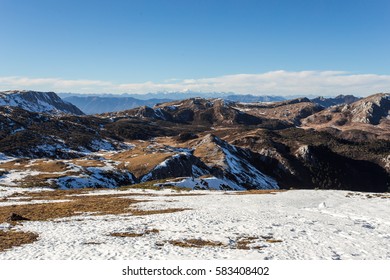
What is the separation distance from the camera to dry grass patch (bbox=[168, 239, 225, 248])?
24.3 metres

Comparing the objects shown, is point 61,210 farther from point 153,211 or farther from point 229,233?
point 229,233

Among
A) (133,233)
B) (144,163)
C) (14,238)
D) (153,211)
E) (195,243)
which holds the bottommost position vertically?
(144,163)

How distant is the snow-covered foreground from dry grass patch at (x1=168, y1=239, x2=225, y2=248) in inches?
13.6

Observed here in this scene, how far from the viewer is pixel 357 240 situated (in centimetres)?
2612

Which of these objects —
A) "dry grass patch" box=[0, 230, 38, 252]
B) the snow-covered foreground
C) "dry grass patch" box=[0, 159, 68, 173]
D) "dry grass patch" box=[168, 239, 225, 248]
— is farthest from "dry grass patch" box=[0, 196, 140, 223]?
"dry grass patch" box=[0, 159, 68, 173]

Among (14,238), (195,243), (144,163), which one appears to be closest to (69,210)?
(14,238)

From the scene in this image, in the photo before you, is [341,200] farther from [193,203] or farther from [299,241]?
[299,241]

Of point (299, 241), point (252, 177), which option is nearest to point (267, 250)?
point (299, 241)

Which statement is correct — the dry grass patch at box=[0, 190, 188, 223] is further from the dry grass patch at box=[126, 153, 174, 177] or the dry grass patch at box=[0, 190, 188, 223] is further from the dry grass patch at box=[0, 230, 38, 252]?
the dry grass patch at box=[126, 153, 174, 177]

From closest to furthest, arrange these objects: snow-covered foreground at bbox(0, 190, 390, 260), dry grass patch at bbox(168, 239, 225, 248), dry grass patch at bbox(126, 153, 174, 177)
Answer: snow-covered foreground at bbox(0, 190, 390, 260), dry grass patch at bbox(168, 239, 225, 248), dry grass patch at bbox(126, 153, 174, 177)

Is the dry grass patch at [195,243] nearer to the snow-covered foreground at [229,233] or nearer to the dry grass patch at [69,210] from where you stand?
the snow-covered foreground at [229,233]

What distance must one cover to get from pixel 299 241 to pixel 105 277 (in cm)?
1600

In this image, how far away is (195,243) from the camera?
2498cm

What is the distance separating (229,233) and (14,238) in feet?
62.2
